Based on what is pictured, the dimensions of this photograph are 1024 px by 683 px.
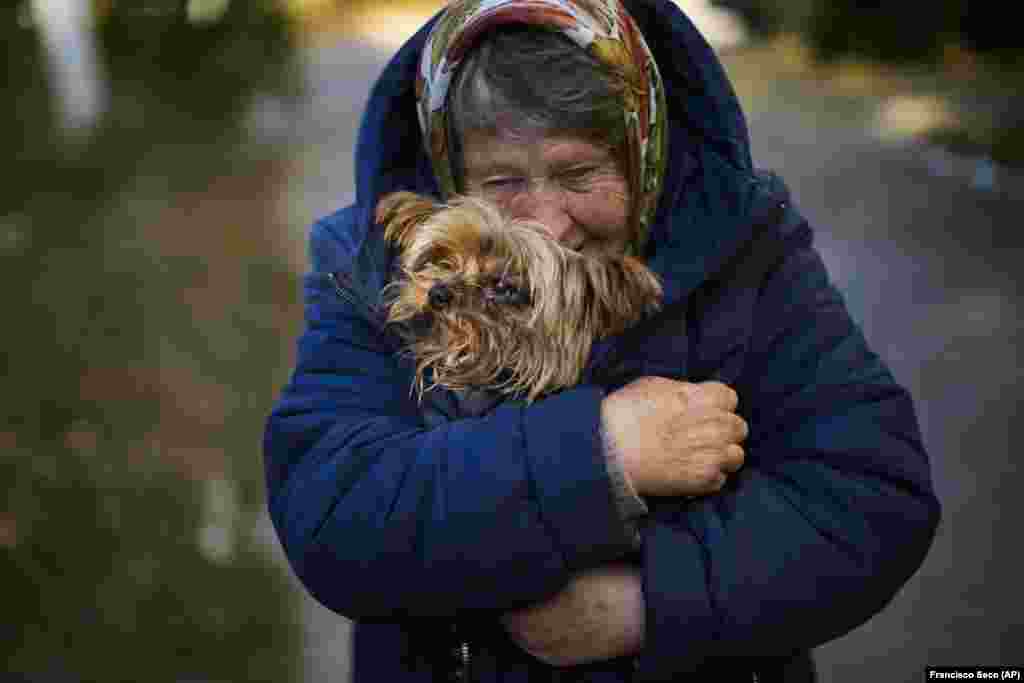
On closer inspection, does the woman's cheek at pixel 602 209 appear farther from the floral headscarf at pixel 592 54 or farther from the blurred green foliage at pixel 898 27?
the blurred green foliage at pixel 898 27

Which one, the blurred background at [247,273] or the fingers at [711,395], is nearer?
→ the fingers at [711,395]

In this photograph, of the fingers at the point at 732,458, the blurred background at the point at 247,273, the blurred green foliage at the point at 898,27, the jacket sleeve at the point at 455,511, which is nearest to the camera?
the jacket sleeve at the point at 455,511

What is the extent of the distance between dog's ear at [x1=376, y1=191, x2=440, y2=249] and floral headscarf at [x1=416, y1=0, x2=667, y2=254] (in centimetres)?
7

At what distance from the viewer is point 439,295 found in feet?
4.89

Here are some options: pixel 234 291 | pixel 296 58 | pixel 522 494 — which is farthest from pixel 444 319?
pixel 296 58

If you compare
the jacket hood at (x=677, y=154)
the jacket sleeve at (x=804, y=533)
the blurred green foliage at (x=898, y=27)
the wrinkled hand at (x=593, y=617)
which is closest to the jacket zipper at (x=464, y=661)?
the wrinkled hand at (x=593, y=617)

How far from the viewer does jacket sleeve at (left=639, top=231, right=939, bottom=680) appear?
1376mm

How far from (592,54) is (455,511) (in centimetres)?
74

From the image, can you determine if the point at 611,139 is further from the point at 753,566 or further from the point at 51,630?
the point at 51,630

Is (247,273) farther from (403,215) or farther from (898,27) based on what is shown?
(898,27)

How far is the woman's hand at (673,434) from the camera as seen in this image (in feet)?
4.57

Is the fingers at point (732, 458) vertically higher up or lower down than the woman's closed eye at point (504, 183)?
lower down

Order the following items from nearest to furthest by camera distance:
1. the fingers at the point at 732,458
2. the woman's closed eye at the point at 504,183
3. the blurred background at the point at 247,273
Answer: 1. the fingers at the point at 732,458
2. the woman's closed eye at the point at 504,183
3. the blurred background at the point at 247,273

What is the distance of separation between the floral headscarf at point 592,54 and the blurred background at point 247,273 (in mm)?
2058
